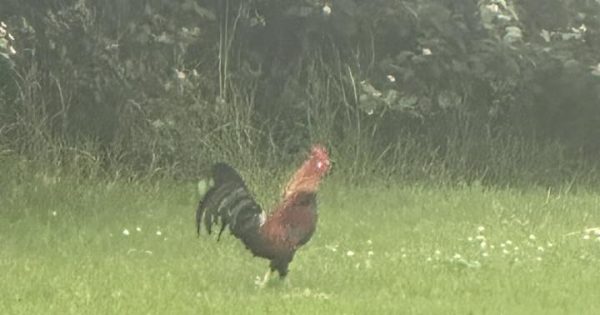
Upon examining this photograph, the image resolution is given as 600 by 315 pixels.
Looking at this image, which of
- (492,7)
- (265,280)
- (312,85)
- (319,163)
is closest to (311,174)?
(319,163)

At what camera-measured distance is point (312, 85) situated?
41.3ft

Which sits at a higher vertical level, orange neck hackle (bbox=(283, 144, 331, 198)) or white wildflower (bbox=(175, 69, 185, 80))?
orange neck hackle (bbox=(283, 144, 331, 198))

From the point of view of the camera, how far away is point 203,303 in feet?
21.9

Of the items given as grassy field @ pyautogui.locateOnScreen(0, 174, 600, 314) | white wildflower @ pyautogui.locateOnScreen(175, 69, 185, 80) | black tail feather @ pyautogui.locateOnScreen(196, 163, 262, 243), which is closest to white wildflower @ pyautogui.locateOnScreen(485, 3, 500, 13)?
grassy field @ pyautogui.locateOnScreen(0, 174, 600, 314)

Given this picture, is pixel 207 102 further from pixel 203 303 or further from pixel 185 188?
pixel 203 303

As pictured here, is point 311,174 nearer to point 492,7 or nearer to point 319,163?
point 319,163

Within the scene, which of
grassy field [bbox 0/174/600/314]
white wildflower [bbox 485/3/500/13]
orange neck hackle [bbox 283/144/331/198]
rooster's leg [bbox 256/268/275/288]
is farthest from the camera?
white wildflower [bbox 485/3/500/13]

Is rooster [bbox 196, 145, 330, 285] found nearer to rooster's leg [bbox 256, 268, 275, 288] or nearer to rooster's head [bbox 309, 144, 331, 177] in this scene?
rooster's head [bbox 309, 144, 331, 177]

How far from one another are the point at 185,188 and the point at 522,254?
367 cm

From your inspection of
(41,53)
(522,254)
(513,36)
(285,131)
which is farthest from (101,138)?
(522,254)

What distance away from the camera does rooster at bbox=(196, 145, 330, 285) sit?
6.89 metres

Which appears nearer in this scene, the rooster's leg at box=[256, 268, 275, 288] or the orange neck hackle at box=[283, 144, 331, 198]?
the orange neck hackle at box=[283, 144, 331, 198]

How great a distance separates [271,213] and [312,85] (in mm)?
5693

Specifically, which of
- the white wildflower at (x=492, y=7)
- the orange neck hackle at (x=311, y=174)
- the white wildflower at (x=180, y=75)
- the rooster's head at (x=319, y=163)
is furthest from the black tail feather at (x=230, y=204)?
the white wildflower at (x=492, y=7)
